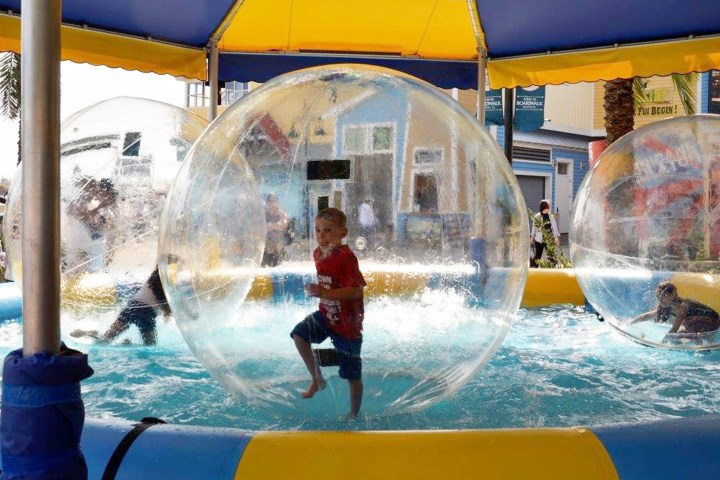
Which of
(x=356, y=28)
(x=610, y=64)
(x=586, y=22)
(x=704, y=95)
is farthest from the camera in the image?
(x=704, y=95)

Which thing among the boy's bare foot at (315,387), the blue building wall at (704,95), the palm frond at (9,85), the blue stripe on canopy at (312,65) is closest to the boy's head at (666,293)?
the boy's bare foot at (315,387)

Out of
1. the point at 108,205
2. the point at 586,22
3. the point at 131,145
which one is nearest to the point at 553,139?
the point at 586,22

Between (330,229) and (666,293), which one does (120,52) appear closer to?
(330,229)

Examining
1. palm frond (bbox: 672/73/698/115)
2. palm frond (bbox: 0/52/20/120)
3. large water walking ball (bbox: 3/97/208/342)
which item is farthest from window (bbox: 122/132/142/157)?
palm frond (bbox: 0/52/20/120)

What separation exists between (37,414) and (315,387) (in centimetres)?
122

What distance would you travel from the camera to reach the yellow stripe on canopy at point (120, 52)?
15.1 feet

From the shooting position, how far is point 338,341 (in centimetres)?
256

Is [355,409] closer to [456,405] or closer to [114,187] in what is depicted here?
[456,405]

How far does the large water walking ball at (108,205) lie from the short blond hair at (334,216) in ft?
6.08

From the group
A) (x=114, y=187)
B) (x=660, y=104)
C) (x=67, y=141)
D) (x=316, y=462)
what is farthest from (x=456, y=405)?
(x=660, y=104)

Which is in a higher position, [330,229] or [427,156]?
[427,156]

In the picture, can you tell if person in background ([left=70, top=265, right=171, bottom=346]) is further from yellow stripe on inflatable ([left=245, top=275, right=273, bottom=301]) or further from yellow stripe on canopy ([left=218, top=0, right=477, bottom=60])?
yellow stripe on canopy ([left=218, top=0, right=477, bottom=60])

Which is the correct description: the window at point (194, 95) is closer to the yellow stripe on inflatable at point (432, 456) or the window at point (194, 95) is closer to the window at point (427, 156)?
the window at point (427, 156)

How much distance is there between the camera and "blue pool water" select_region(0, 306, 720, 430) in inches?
123
